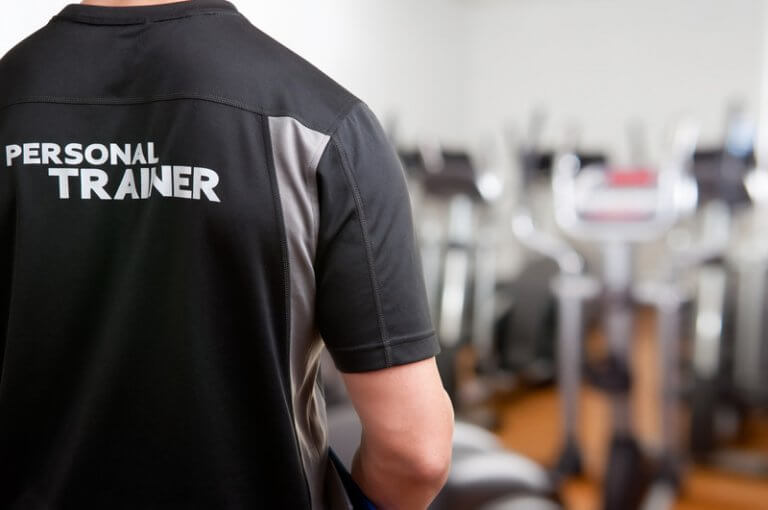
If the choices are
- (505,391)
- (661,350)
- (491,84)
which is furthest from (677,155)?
(491,84)

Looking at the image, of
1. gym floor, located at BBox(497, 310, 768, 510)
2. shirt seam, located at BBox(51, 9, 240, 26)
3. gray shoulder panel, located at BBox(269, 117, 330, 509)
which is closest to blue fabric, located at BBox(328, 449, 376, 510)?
gray shoulder panel, located at BBox(269, 117, 330, 509)

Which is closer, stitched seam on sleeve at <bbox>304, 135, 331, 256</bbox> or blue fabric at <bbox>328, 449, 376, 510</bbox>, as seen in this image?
stitched seam on sleeve at <bbox>304, 135, 331, 256</bbox>

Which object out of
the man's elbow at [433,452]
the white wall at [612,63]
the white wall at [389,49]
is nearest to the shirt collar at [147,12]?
the man's elbow at [433,452]

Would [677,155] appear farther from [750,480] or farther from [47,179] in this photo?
[47,179]

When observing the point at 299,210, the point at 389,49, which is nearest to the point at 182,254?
the point at 299,210

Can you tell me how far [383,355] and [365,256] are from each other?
12 centimetres

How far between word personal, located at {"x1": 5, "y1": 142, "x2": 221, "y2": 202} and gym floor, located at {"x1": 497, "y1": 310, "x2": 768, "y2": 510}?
2.58 metres

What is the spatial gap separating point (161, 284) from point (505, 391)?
3.96 meters

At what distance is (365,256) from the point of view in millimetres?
834

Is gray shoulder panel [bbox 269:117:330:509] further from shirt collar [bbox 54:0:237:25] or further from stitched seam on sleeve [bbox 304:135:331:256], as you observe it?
shirt collar [bbox 54:0:237:25]

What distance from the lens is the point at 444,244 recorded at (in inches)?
197

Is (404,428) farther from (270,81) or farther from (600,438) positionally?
(600,438)

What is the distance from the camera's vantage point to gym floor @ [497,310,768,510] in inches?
122

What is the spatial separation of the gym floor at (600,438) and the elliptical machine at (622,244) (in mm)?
248
